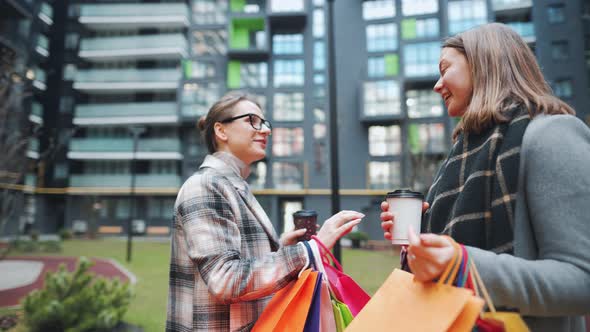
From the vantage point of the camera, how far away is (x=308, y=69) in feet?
28.4

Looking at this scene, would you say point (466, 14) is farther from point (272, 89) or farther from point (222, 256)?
point (222, 256)

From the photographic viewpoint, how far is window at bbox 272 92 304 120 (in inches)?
338

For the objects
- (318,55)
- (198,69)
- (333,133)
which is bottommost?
(333,133)

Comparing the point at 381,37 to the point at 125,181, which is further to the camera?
the point at 125,181

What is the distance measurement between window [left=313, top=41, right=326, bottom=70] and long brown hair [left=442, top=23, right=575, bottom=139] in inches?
341

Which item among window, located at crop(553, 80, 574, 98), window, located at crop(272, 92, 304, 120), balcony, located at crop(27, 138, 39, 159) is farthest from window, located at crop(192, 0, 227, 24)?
window, located at crop(553, 80, 574, 98)

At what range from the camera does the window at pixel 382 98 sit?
7445 millimetres

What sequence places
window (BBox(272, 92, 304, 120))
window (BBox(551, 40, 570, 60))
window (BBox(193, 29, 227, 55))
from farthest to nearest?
window (BBox(193, 29, 227, 55)), window (BBox(272, 92, 304, 120)), window (BBox(551, 40, 570, 60))

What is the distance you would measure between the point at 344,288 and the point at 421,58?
381 inches

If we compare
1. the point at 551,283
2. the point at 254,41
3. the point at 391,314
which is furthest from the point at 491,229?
the point at 254,41

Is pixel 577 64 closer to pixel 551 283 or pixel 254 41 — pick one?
pixel 551 283

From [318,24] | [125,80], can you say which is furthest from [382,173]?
[125,80]

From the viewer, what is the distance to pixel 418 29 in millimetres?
8992

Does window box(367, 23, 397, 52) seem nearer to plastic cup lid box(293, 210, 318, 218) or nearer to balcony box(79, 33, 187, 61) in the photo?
plastic cup lid box(293, 210, 318, 218)
